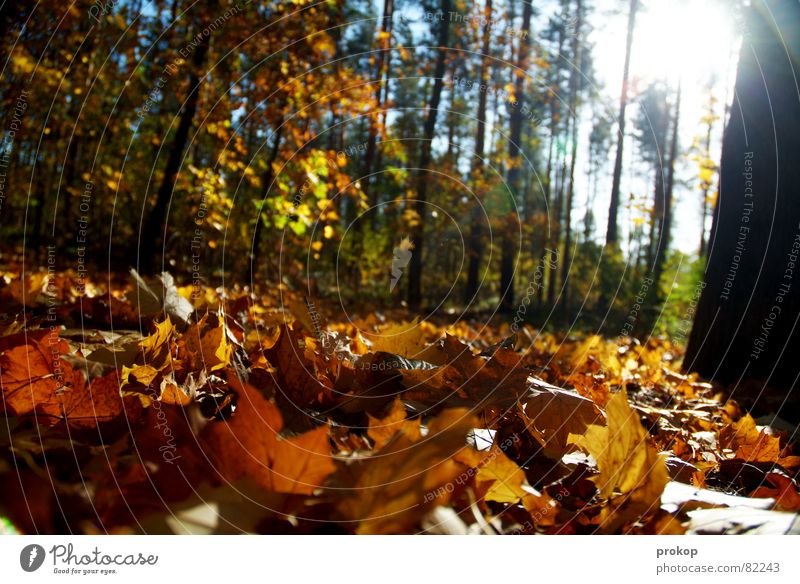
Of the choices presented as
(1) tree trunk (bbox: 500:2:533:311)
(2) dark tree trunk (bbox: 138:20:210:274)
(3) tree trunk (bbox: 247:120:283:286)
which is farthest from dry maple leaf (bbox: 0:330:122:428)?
(1) tree trunk (bbox: 500:2:533:311)

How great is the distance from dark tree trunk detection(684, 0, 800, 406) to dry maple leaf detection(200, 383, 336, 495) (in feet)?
7.35

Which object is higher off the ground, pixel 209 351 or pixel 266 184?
pixel 266 184

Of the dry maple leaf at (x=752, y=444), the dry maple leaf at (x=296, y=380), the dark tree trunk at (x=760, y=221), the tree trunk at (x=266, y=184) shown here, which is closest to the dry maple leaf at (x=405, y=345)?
the dry maple leaf at (x=296, y=380)

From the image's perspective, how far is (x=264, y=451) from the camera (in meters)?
0.46

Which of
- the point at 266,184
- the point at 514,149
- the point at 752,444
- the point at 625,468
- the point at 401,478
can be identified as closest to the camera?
the point at 401,478

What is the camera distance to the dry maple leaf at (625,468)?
541 mm

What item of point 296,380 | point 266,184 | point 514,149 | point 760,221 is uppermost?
point 514,149

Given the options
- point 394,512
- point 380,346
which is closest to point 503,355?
point 380,346

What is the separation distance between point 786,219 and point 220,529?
2.47 metres

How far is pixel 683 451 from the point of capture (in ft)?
3.21

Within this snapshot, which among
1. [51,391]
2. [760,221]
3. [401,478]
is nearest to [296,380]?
[51,391]

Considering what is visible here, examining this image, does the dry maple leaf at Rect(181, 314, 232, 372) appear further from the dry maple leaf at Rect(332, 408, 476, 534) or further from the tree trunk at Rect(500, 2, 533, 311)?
the tree trunk at Rect(500, 2, 533, 311)

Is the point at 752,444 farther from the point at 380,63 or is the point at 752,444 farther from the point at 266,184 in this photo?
the point at 380,63

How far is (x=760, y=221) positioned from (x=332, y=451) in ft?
7.67
